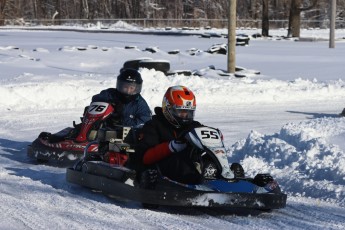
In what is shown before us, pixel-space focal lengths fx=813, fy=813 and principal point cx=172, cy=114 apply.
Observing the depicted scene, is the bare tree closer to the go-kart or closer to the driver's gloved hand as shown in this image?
the go-kart

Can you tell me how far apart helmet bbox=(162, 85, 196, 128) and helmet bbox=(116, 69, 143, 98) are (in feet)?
9.57

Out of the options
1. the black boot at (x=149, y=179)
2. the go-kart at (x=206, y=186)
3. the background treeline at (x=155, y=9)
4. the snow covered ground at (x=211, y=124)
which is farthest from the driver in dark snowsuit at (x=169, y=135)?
the background treeline at (x=155, y=9)

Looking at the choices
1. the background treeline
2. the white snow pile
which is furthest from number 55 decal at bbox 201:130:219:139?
the background treeline

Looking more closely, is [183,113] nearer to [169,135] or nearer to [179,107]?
[179,107]

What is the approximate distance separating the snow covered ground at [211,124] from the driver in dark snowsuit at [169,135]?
1.52ft

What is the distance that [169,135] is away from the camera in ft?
27.4

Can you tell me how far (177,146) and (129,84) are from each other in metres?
3.55

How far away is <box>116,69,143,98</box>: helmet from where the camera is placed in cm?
1130

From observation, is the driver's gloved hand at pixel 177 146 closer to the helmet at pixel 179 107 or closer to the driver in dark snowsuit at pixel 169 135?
the driver in dark snowsuit at pixel 169 135

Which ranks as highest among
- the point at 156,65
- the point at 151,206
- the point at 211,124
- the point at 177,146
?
the point at 177,146

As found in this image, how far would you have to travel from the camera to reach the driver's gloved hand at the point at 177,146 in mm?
7871

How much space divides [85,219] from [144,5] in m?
70.5

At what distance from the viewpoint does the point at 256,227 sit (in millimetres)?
7137

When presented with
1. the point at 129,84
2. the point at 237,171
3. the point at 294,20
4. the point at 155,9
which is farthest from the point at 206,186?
the point at 155,9
